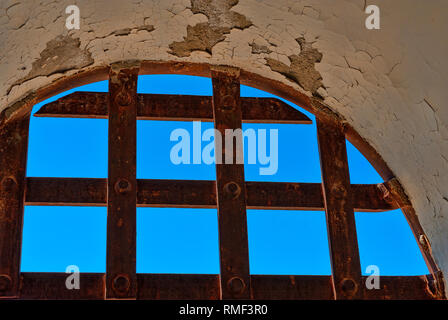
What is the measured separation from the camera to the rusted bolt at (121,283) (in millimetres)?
2625

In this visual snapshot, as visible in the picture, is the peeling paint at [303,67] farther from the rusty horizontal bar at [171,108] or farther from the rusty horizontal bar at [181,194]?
the rusty horizontal bar at [181,194]

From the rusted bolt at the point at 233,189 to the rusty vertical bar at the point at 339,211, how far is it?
34 cm

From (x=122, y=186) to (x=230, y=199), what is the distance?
40 cm

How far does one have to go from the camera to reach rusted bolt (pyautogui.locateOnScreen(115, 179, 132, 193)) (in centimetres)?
277

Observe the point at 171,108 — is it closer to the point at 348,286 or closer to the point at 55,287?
the point at 55,287

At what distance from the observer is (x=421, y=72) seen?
8.11ft

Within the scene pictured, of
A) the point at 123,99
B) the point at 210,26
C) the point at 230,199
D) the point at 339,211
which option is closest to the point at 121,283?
the point at 230,199

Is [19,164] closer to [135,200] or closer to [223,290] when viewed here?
[135,200]

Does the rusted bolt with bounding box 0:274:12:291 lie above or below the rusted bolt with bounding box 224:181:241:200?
below

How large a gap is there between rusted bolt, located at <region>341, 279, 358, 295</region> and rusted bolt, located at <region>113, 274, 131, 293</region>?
0.77m
